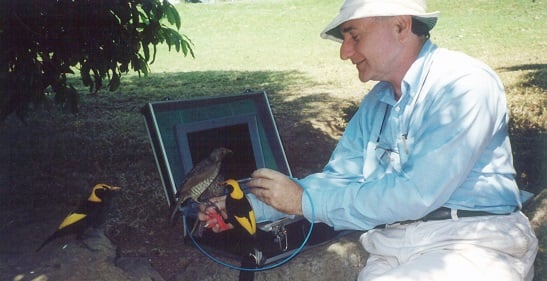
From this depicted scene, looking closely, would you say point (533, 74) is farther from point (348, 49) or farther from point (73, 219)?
point (73, 219)

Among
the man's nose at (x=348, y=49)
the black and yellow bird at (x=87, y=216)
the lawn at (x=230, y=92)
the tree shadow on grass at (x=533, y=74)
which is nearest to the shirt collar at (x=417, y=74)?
the man's nose at (x=348, y=49)

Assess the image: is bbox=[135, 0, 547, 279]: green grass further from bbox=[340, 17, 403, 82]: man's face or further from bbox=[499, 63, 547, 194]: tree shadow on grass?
bbox=[340, 17, 403, 82]: man's face

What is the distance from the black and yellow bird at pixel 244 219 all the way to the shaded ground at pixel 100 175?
1017mm

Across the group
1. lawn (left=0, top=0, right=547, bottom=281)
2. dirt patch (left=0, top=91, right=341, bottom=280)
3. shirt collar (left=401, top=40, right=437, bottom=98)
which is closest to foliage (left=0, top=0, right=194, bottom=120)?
dirt patch (left=0, top=91, right=341, bottom=280)

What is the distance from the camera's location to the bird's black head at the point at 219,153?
2.32 m

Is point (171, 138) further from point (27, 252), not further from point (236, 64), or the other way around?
point (236, 64)

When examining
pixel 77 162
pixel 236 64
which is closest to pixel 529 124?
pixel 77 162

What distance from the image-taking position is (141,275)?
2727mm

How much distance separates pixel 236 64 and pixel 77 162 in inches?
255

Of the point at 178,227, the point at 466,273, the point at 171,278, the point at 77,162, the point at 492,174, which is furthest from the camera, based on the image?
the point at 77,162

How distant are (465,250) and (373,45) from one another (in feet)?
2.69

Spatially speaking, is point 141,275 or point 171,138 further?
point 141,275

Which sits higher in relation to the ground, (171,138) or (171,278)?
(171,138)

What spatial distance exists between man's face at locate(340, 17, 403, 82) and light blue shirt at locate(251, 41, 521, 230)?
0.36 ft
